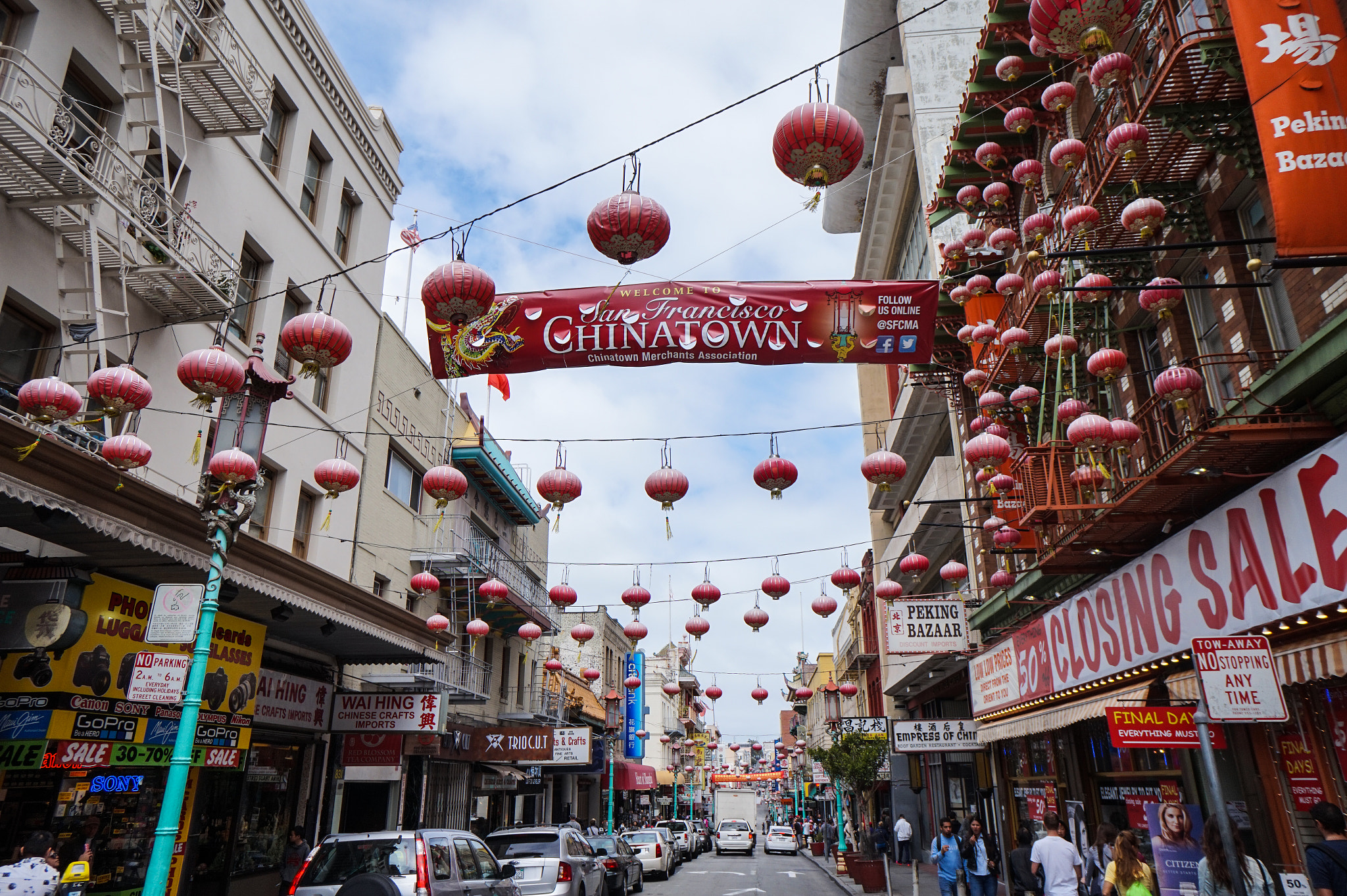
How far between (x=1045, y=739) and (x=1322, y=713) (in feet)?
26.5

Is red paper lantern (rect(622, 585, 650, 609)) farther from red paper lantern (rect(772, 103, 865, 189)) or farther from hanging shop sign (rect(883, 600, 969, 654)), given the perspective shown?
red paper lantern (rect(772, 103, 865, 189))

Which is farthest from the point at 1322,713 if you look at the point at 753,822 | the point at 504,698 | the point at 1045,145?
the point at 753,822

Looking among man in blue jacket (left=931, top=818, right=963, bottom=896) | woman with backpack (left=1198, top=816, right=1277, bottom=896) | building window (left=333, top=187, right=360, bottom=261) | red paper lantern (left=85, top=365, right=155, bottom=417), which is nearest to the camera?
woman with backpack (left=1198, top=816, right=1277, bottom=896)

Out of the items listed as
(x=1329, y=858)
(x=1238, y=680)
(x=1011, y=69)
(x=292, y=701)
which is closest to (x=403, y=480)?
(x=292, y=701)

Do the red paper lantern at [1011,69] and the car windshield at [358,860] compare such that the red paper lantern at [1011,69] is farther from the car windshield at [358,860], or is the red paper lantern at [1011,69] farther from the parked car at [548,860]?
the parked car at [548,860]

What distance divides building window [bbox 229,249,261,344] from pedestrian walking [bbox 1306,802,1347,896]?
16.9 m

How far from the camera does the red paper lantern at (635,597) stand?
18.3 m

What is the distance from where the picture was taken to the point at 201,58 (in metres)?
13.8

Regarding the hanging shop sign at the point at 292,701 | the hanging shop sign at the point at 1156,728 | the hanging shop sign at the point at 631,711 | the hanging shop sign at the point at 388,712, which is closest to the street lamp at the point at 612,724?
the hanging shop sign at the point at 631,711

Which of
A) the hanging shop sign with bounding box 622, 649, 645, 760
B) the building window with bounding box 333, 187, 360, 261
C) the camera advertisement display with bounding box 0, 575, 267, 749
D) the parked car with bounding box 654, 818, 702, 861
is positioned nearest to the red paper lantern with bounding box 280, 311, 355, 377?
the camera advertisement display with bounding box 0, 575, 267, 749

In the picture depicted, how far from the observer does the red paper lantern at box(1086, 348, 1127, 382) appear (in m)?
9.42

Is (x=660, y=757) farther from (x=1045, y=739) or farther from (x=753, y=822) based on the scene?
(x=1045, y=739)

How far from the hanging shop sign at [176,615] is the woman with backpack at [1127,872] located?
9.27m

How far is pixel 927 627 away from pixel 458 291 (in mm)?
13797
